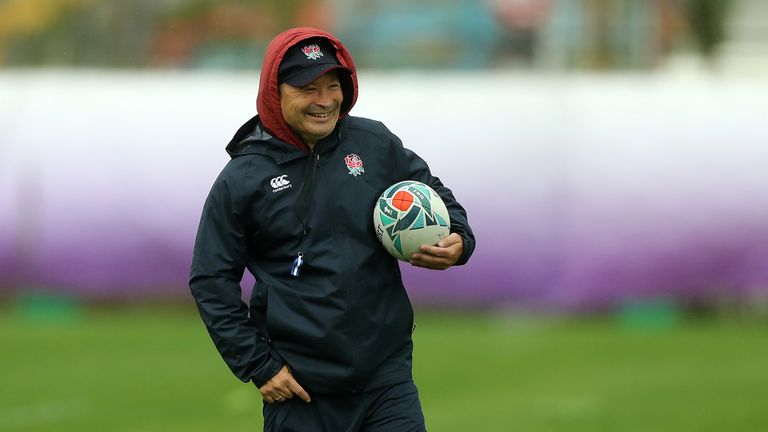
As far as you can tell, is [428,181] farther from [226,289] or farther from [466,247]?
[226,289]

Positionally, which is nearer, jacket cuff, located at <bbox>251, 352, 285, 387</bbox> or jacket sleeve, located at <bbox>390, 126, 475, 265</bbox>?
jacket cuff, located at <bbox>251, 352, 285, 387</bbox>

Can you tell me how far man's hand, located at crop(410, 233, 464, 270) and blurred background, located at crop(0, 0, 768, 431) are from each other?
8.67m

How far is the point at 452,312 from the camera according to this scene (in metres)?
15.6

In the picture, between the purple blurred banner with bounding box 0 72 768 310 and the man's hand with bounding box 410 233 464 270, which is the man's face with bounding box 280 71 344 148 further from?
the purple blurred banner with bounding box 0 72 768 310

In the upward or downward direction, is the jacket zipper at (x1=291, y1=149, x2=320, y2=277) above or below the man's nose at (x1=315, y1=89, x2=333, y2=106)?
below

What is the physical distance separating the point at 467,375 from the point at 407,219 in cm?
677

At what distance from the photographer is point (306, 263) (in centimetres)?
493

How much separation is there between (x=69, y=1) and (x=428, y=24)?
4463 mm

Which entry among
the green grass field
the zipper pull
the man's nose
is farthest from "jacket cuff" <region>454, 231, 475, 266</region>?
the green grass field

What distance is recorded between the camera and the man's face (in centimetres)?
493

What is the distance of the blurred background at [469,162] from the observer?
15.1 m

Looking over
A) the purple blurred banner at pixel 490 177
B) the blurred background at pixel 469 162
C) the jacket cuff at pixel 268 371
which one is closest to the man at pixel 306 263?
the jacket cuff at pixel 268 371

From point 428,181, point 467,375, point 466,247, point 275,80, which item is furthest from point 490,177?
point 275,80

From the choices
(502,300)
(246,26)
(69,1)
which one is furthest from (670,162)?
(69,1)
